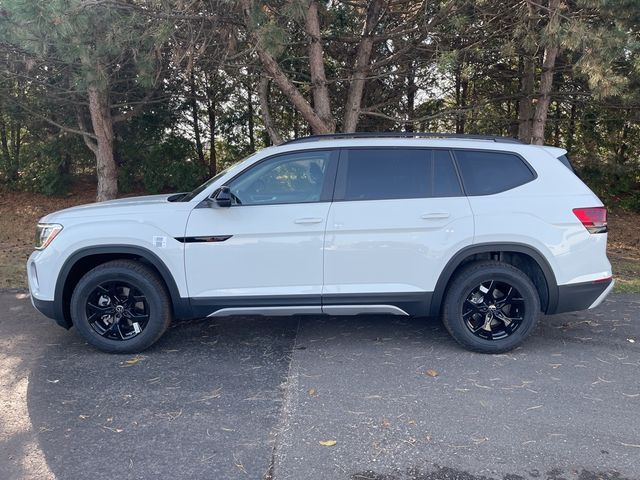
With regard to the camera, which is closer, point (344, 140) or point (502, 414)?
point (502, 414)

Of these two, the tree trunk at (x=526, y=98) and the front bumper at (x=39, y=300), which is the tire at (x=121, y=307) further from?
the tree trunk at (x=526, y=98)

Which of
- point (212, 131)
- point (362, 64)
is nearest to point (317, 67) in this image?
point (362, 64)

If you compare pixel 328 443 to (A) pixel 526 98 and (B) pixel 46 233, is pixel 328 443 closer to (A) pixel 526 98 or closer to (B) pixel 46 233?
(B) pixel 46 233

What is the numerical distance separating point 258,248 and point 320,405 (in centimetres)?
144

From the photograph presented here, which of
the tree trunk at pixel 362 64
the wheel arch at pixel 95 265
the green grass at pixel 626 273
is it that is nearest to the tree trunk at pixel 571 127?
the green grass at pixel 626 273

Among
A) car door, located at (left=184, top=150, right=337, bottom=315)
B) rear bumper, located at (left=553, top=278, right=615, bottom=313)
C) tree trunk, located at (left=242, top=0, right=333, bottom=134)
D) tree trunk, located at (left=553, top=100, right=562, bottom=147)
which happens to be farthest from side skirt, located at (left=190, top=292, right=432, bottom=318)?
tree trunk, located at (left=553, top=100, right=562, bottom=147)

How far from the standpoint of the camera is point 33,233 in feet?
36.2

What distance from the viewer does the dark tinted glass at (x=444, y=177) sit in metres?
4.88

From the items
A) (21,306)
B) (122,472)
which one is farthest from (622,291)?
(21,306)

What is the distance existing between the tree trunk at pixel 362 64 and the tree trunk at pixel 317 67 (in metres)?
0.57

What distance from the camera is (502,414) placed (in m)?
3.86

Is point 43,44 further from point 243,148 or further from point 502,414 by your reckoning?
point 243,148

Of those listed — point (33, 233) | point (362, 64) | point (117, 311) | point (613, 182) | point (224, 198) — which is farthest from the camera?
point (613, 182)

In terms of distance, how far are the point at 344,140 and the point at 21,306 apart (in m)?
4.20
